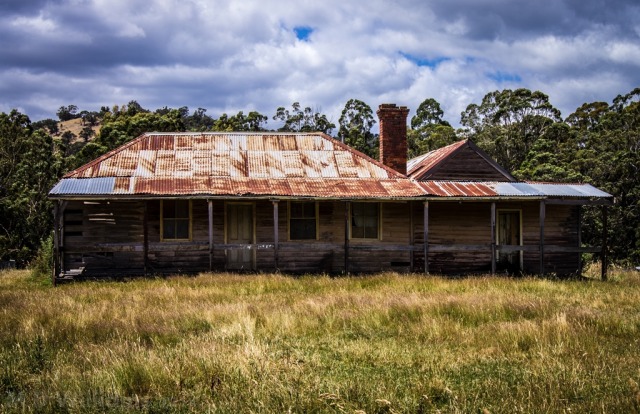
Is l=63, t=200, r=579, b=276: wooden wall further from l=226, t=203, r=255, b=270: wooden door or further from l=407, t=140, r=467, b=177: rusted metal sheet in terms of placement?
l=407, t=140, r=467, b=177: rusted metal sheet

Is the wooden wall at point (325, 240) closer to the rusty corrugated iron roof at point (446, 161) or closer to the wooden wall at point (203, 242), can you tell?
the wooden wall at point (203, 242)

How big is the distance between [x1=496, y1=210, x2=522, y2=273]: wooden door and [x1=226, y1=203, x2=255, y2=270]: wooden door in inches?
336

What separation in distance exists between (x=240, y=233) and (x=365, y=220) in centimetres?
421

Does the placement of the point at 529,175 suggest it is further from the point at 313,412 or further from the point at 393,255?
the point at 313,412

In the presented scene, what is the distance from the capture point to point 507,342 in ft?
27.5

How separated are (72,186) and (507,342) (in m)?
13.3

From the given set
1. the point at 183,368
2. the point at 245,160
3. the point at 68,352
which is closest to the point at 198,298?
the point at 68,352

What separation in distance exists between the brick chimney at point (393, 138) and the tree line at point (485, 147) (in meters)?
3.65

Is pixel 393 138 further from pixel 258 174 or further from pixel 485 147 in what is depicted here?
pixel 485 147

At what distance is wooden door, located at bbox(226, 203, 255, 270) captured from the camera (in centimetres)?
1934

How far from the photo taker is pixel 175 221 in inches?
Result: 747

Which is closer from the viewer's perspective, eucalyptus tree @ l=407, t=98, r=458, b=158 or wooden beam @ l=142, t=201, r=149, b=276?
wooden beam @ l=142, t=201, r=149, b=276

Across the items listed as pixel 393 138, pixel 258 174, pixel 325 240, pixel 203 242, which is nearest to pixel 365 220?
pixel 325 240

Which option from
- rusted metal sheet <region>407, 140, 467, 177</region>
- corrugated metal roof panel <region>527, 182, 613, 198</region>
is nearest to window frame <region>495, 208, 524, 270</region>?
corrugated metal roof panel <region>527, 182, 613, 198</region>
